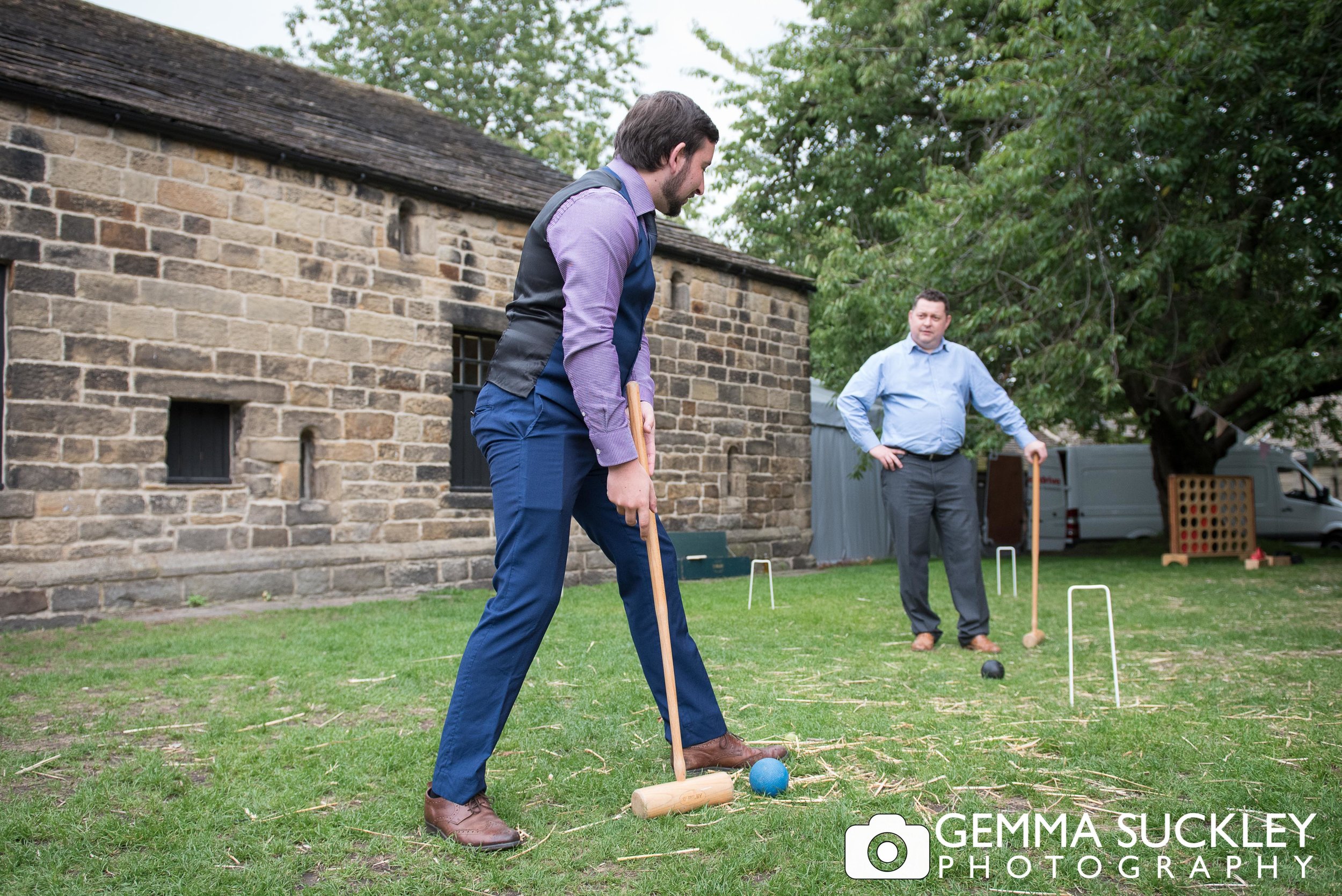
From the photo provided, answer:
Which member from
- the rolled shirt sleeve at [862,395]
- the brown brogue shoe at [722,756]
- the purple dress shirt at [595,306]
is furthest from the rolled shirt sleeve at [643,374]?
the rolled shirt sleeve at [862,395]

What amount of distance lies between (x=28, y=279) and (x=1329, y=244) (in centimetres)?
1244

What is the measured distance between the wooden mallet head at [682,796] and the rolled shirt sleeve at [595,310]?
0.90 meters

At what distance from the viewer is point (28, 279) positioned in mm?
7059

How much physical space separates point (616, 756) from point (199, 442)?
609 centimetres

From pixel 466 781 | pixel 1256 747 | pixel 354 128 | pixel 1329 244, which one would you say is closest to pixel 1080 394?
pixel 1329 244

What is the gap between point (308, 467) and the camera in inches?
340

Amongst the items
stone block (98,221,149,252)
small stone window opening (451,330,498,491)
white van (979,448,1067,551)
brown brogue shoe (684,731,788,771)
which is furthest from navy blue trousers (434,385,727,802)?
white van (979,448,1067,551)

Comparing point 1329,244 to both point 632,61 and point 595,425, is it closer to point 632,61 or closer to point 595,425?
point 595,425

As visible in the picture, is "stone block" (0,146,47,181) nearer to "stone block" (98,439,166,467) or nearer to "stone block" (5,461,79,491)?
"stone block" (5,461,79,491)

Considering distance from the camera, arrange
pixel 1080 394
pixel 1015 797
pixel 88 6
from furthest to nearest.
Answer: pixel 1080 394 < pixel 88 6 < pixel 1015 797

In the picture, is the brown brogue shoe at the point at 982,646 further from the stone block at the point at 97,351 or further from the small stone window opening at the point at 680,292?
the small stone window opening at the point at 680,292

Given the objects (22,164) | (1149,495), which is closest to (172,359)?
(22,164)

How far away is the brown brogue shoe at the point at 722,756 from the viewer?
10.0 ft

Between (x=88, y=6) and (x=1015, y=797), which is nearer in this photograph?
(x=1015, y=797)
